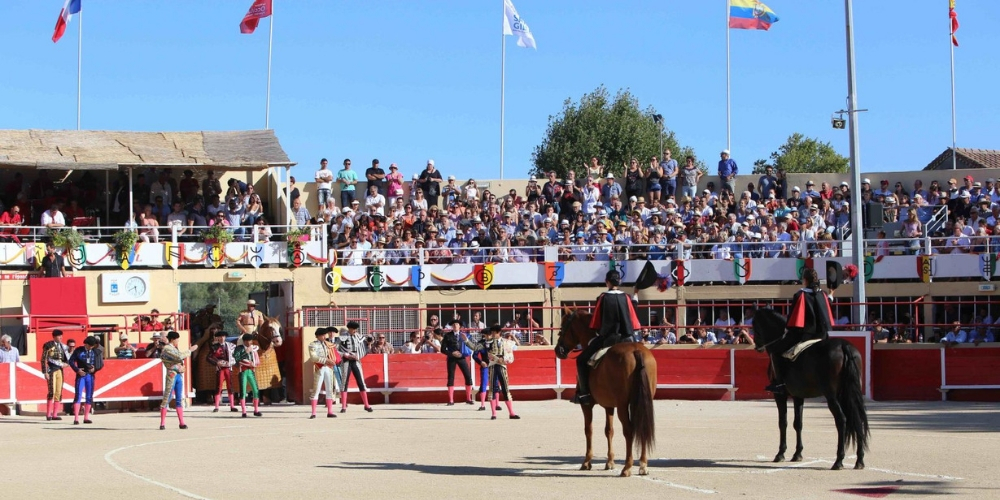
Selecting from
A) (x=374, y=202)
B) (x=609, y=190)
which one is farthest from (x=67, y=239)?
(x=609, y=190)

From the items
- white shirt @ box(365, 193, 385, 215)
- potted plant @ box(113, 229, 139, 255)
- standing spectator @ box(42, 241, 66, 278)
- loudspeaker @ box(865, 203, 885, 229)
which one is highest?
white shirt @ box(365, 193, 385, 215)

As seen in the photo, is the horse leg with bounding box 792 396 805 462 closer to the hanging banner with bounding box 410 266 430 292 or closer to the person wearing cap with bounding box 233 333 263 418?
the person wearing cap with bounding box 233 333 263 418

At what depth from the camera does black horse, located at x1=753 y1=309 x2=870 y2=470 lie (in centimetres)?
1390

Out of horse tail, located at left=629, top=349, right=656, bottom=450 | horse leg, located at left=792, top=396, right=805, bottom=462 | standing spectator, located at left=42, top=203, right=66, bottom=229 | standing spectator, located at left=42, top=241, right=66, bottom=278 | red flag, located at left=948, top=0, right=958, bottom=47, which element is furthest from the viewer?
red flag, located at left=948, top=0, right=958, bottom=47

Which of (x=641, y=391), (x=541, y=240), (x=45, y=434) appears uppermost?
(x=541, y=240)

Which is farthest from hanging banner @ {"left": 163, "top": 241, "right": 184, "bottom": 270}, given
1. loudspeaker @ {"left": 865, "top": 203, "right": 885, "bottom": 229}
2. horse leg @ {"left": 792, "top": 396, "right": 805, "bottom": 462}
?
horse leg @ {"left": 792, "top": 396, "right": 805, "bottom": 462}

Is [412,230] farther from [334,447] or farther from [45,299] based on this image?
[334,447]

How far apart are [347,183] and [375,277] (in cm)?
542

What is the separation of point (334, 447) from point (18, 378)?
33.3 ft

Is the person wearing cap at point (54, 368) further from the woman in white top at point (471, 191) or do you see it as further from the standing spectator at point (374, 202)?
the woman in white top at point (471, 191)

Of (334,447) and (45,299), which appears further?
(45,299)

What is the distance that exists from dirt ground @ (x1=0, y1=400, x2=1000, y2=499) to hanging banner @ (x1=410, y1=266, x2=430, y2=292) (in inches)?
356

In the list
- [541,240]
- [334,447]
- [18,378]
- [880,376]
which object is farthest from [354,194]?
[334,447]

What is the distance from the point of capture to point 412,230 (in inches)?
1351
